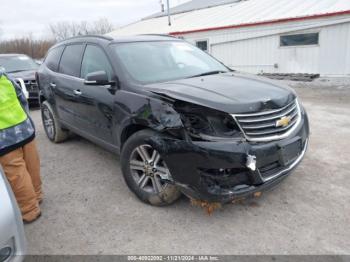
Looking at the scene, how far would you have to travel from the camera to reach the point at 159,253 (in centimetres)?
266

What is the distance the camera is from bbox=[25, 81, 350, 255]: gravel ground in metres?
2.72

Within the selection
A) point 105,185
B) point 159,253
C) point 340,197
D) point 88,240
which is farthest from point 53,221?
point 340,197

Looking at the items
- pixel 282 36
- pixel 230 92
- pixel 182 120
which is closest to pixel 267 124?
pixel 230 92

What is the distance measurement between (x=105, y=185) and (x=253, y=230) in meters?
1.93

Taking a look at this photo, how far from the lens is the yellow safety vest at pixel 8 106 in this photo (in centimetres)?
281

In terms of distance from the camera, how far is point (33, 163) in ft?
11.0

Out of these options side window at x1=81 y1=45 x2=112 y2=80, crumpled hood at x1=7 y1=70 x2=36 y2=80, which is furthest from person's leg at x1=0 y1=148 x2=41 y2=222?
crumpled hood at x1=7 y1=70 x2=36 y2=80

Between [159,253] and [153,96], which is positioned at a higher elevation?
[153,96]

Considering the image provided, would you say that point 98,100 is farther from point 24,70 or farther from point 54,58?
point 24,70

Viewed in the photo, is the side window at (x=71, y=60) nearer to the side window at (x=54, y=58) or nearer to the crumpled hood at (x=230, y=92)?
the side window at (x=54, y=58)

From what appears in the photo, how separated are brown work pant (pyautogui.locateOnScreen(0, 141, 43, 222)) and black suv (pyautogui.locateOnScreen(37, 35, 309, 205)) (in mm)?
941

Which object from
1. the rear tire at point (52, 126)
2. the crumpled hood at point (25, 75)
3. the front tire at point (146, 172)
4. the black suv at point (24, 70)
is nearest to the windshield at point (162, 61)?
the front tire at point (146, 172)

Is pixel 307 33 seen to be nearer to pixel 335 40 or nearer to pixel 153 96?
pixel 335 40

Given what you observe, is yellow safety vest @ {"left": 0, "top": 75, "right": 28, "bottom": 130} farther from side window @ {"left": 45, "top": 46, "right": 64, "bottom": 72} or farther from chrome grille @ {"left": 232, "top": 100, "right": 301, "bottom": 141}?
side window @ {"left": 45, "top": 46, "right": 64, "bottom": 72}
